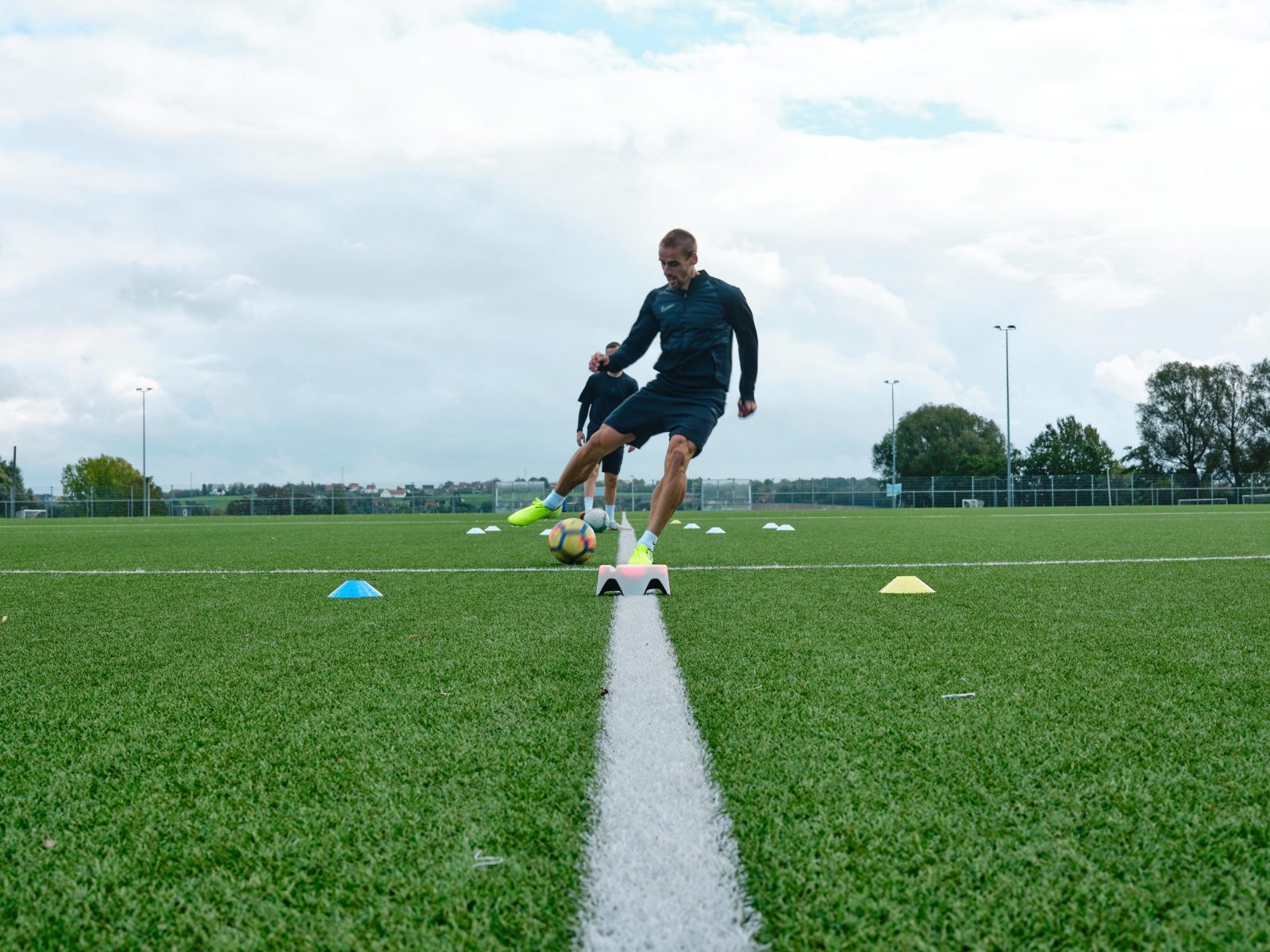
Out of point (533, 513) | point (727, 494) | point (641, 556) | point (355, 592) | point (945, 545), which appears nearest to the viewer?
point (355, 592)

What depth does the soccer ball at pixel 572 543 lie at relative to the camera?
666 centimetres

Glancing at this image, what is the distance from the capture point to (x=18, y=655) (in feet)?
10.8

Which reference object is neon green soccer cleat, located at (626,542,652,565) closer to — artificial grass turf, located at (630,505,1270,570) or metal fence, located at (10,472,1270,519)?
artificial grass turf, located at (630,505,1270,570)

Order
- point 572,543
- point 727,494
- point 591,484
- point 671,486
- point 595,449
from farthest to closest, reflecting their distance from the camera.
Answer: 1. point 727,494
2. point 591,484
3. point 572,543
4. point 595,449
5. point 671,486

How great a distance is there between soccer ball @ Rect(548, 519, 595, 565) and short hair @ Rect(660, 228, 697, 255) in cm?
209

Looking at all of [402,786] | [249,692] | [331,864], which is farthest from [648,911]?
[249,692]

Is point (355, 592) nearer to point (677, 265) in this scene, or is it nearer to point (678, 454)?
point (678, 454)

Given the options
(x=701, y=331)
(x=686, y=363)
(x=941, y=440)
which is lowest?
(x=686, y=363)

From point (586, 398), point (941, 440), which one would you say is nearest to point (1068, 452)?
point (941, 440)

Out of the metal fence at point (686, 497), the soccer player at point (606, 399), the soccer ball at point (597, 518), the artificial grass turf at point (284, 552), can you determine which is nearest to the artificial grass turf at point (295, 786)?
the artificial grass turf at point (284, 552)

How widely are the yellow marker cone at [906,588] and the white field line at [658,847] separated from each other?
8.72 ft

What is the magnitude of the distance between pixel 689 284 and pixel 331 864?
4871 mm

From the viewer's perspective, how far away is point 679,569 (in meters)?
6.39

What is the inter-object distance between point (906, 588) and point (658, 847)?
363 centimetres
